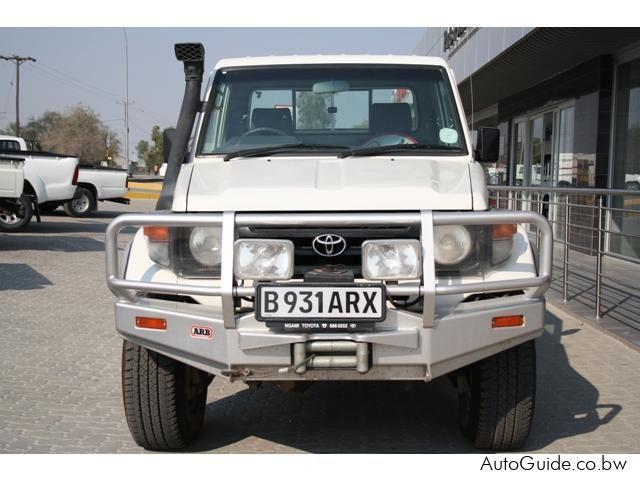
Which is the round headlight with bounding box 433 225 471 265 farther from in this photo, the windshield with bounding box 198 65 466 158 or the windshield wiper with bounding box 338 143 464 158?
the windshield with bounding box 198 65 466 158

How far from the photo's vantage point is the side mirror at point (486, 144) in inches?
194

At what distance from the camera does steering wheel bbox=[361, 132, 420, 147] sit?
4.80 metres

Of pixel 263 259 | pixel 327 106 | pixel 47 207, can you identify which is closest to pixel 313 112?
pixel 327 106

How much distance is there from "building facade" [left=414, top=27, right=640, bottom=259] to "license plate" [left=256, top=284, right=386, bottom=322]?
610cm

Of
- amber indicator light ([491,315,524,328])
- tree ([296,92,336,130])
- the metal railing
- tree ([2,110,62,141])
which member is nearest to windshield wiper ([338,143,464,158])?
tree ([296,92,336,130])

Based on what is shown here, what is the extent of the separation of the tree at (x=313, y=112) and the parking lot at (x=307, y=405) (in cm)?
180

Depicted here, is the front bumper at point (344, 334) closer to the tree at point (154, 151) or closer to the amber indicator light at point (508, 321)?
the amber indicator light at point (508, 321)

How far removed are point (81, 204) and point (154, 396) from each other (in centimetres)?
1729

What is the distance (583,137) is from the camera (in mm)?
14203

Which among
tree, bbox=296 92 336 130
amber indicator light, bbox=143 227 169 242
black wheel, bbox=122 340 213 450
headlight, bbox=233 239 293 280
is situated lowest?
black wheel, bbox=122 340 213 450

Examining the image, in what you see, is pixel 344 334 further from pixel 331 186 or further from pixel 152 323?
pixel 152 323

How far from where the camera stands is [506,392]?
A: 156 inches
